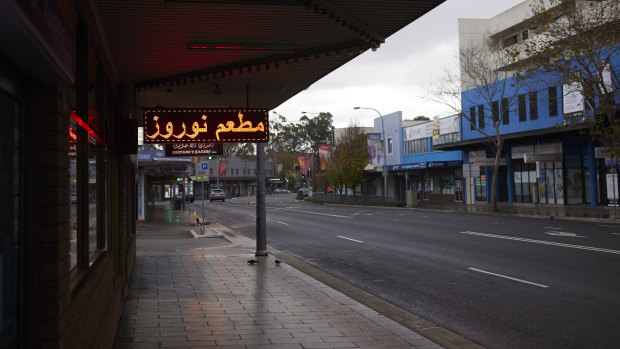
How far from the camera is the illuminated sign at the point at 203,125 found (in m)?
7.91

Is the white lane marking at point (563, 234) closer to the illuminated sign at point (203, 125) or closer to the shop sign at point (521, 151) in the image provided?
the illuminated sign at point (203, 125)

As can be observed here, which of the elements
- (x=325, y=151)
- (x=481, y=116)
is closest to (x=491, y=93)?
(x=481, y=116)

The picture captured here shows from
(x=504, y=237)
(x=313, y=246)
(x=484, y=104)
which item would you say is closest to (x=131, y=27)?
(x=313, y=246)

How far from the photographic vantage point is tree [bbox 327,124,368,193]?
160 feet

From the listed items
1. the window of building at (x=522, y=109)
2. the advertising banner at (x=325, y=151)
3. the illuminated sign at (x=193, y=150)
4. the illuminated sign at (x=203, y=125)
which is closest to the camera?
the illuminated sign at (x=203, y=125)

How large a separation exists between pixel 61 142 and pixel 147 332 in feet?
14.1

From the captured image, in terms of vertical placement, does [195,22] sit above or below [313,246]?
above

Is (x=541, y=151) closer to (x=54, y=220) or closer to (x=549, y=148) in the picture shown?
(x=549, y=148)

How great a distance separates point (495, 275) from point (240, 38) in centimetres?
743

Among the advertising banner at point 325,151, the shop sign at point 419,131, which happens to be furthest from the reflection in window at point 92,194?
the advertising banner at point 325,151

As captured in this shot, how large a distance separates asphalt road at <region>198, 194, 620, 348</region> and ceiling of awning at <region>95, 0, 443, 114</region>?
4042mm

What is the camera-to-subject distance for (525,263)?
11.7 meters

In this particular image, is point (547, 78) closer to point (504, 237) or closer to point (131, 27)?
point (504, 237)

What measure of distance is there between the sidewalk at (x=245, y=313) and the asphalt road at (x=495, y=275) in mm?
1057
